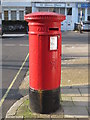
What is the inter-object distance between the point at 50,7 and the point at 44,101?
33174 mm

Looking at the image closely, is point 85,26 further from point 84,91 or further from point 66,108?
point 66,108

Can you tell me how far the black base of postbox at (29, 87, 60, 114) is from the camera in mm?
3852

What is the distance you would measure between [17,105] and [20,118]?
0.57 metres

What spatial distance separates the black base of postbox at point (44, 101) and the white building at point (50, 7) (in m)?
31.7

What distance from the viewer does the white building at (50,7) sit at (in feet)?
115

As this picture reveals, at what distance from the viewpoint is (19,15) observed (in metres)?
35.5

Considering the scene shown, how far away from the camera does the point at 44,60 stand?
376 centimetres

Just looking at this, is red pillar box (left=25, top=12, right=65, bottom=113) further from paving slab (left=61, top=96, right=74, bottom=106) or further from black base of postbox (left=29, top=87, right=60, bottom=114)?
paving slab (left=61, top=96, right=74, bottom=106)

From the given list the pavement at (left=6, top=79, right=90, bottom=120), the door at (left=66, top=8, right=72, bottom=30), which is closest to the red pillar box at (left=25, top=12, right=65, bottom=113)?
the pavement at (left=6, top=79, right=90, bottom=120)

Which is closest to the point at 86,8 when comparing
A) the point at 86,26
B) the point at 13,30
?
the point at 86,26

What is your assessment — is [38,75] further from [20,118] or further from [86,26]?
[86,26]

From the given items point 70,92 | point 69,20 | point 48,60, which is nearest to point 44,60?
point 48,60

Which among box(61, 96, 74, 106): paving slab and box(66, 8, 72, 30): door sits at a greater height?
box(66, 8, 72, 30): door

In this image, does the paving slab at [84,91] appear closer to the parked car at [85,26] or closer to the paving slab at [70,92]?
the paving slab at [70,92]
